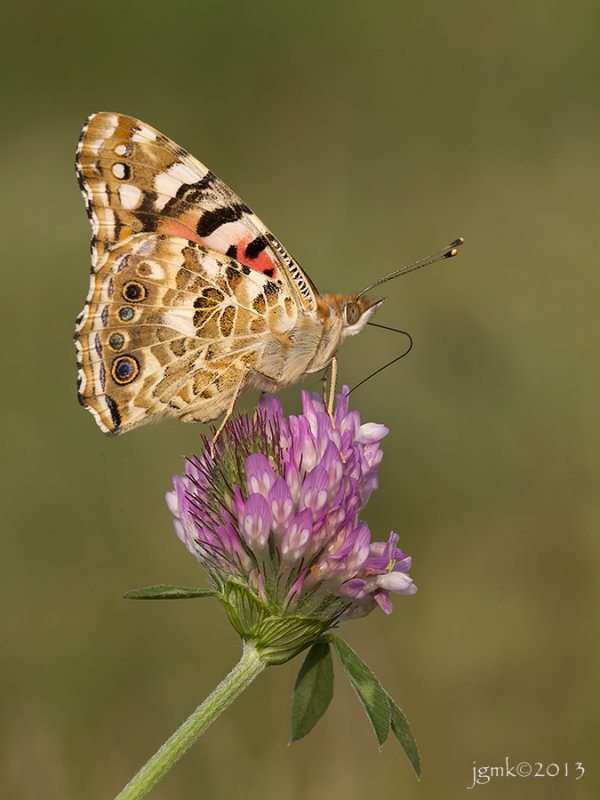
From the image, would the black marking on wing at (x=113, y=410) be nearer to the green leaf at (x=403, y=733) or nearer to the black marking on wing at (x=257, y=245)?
the black marking on wing at (x=257, y=245)

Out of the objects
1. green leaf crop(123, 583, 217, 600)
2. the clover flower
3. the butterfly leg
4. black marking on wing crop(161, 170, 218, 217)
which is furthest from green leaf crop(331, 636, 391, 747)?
black marking on wing crop(161, 170, 218, 217)

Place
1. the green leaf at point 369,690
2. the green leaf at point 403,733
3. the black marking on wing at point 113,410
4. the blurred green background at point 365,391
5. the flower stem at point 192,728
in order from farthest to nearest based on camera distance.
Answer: the blurred green background at point 365,391, the black marking on wing at point 113,410, the green leaf at point 403,733, the green leaf at point 369,690, the flower stem at point 192,728

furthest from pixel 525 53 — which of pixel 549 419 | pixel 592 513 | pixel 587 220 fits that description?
pixel 592 513

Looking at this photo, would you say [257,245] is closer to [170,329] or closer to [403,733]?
[170,329]

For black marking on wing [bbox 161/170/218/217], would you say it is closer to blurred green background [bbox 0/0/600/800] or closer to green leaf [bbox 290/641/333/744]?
green leaf [bbox 290/641/333/744]

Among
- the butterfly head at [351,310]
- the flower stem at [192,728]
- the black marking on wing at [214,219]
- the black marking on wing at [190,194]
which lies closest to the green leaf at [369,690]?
the flower stem at [192,728]

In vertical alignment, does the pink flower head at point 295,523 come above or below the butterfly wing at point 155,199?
below
